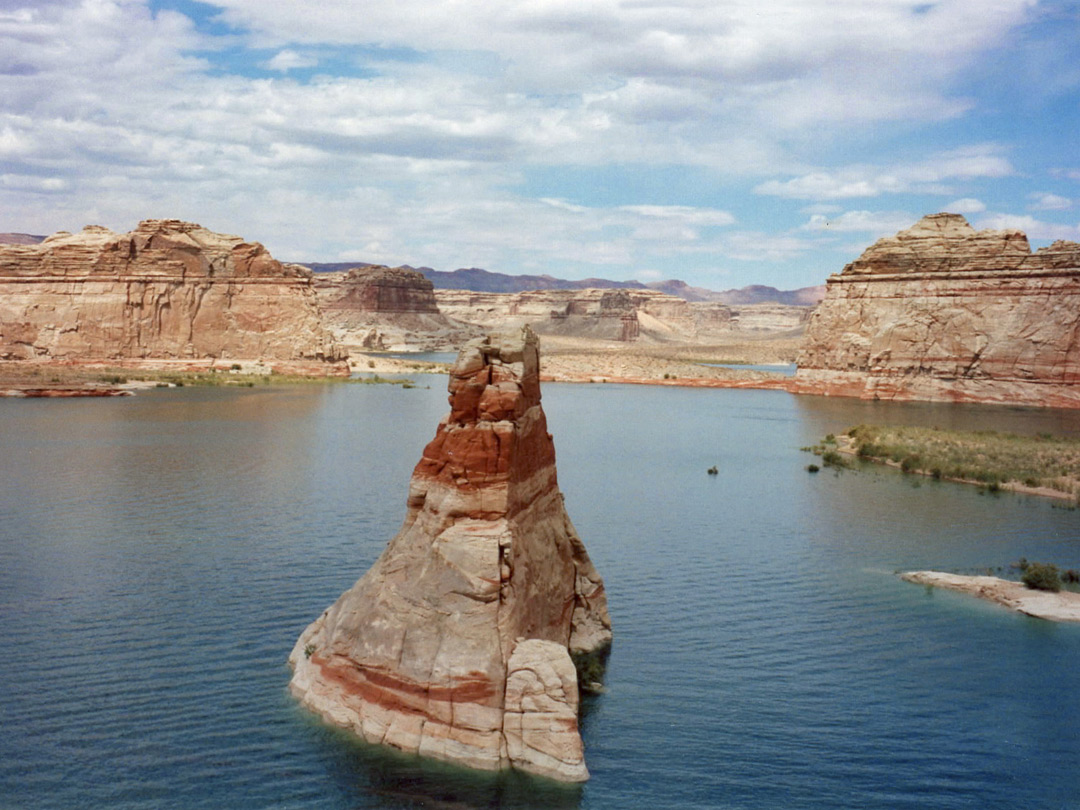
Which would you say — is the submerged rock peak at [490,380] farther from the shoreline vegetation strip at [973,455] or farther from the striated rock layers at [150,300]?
the striated rock layers at [150,300]

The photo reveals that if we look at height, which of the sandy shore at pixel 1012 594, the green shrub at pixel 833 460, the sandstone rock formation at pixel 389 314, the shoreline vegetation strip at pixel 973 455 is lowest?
the sandy shore at pixel 1012 594

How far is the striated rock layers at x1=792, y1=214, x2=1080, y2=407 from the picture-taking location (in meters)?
73.6

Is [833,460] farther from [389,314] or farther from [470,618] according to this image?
[389,314]

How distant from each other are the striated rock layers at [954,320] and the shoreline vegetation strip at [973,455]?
23.4 meters

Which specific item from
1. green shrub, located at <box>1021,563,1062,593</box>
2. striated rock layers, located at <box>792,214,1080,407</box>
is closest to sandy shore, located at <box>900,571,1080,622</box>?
green shrub, located at <box>1021,563,1062,593</box>

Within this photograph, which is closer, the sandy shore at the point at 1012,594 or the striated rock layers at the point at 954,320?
the sandy shore at the point at 1012,594

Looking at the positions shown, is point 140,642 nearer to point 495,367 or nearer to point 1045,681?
point 495,367

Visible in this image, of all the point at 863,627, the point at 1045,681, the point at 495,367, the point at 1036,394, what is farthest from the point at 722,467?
the point at 1036,394

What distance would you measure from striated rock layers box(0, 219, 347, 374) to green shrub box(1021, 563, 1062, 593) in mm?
71317

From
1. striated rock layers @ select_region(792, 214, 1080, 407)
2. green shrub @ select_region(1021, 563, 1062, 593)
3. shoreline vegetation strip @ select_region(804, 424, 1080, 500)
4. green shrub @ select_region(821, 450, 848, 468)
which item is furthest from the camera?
striated rock layers @ select_region(792, 214, 1080, 407)

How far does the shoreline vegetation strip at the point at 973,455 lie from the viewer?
126 ft

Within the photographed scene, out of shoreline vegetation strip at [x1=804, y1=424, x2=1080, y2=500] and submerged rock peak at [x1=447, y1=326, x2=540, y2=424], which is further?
shoreline vegetation strip at [x1=804, y1=424, x2=1080, y2=500]

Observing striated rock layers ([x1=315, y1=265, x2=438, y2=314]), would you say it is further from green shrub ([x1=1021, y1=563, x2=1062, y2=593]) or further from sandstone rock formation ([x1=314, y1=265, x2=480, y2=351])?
green shrub ([x1=1021, y1=563, x2=1062, y2=593])

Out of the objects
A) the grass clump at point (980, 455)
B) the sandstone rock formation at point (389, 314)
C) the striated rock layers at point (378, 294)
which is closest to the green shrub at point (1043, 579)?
the grass clump at point (980, 455)
